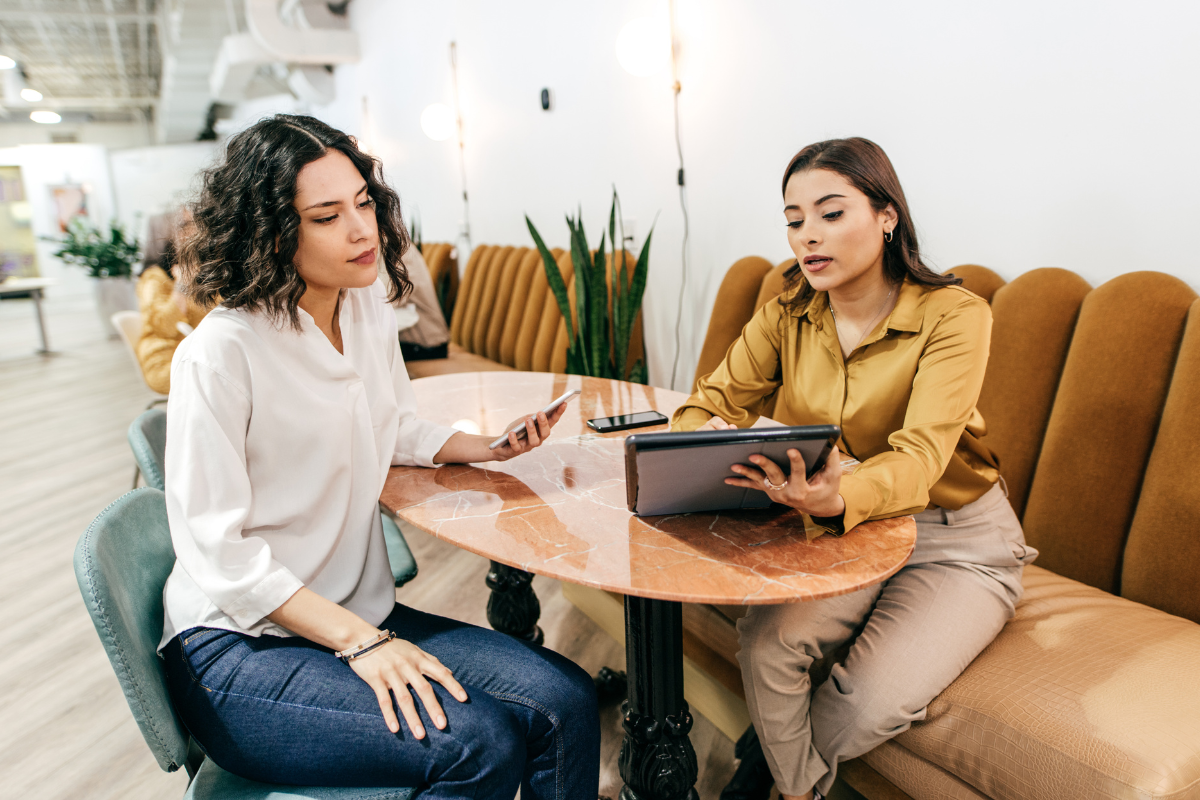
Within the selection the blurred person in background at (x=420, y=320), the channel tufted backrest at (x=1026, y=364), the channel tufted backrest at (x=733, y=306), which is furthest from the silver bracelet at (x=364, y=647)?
the blurred person in background at (x=420, y=320)

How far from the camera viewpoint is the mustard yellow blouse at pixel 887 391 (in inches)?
41.3

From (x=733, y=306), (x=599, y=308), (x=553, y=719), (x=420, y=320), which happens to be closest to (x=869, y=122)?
(x=733, y=306)

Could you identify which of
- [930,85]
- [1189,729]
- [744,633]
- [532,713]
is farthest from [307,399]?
[930,85]

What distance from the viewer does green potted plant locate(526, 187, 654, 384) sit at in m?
2.67

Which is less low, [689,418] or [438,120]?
[438,120]

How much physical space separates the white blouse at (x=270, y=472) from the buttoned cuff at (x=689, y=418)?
21.4 inches

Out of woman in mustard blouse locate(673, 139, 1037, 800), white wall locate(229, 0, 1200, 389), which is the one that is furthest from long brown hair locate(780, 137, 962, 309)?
white wall locate(229, 0, 1200, 389)

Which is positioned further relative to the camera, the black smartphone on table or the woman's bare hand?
the black smartphone on table

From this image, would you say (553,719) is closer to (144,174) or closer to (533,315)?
(533,315)

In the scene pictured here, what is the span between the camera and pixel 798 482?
914 mm

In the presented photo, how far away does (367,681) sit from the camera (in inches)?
36.2

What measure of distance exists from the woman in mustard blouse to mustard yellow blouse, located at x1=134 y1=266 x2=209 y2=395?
237cm

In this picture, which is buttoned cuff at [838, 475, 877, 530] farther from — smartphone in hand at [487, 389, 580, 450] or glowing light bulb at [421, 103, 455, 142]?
glowing light bulb at [421, 103, 455, 142]

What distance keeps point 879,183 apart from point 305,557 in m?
1.12
